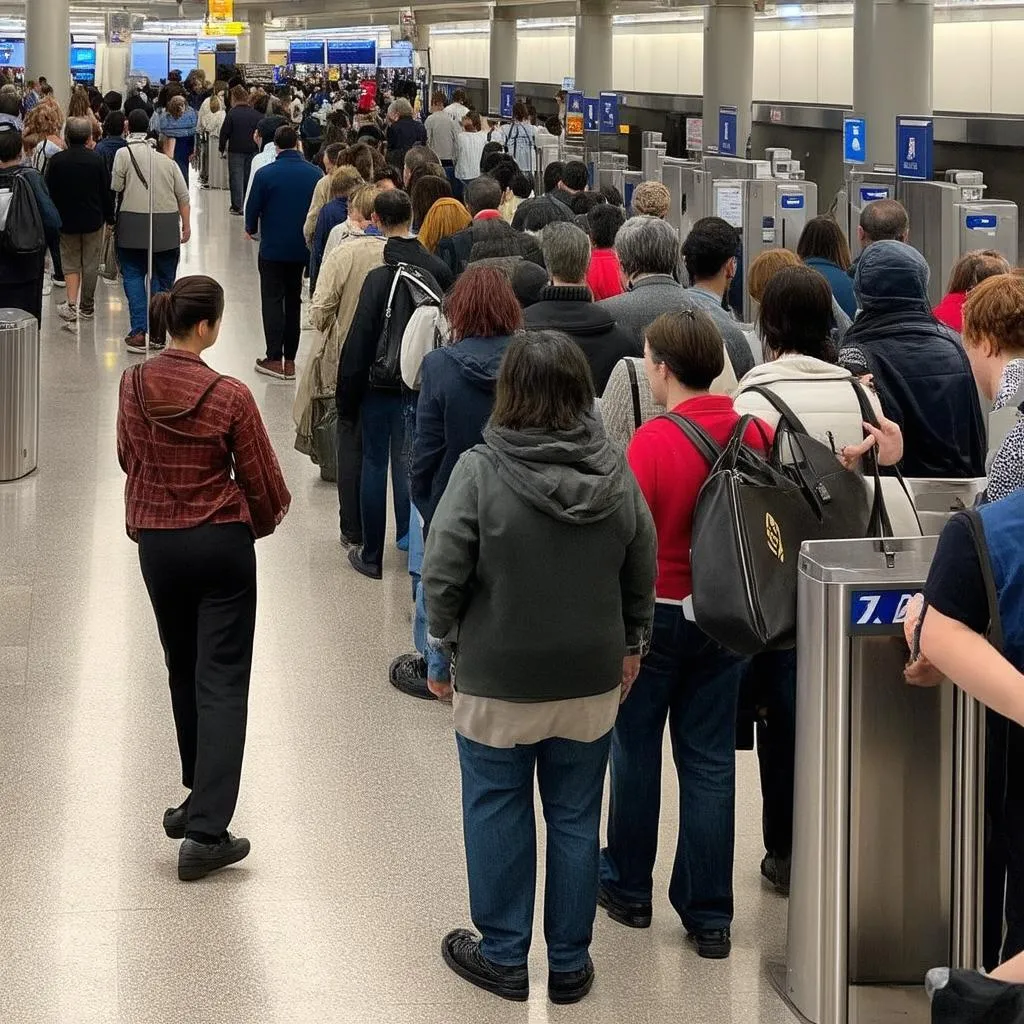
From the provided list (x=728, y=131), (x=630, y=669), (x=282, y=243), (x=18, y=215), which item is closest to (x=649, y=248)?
(x=630, y=669)

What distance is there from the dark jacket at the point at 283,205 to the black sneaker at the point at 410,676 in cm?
539

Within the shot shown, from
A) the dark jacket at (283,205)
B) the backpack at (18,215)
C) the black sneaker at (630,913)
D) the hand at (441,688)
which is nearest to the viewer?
the hand at (441,688)

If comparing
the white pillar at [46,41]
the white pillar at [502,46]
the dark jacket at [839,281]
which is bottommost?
the dark jacket at [839,281]

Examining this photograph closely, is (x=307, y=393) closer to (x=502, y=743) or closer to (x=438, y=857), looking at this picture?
(x=438, y=857)

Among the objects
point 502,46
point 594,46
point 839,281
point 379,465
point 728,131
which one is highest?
point 502,46

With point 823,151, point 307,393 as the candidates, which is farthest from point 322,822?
point 823,151

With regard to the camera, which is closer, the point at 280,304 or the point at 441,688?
the point at 441,688

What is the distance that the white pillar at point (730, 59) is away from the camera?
722 inches

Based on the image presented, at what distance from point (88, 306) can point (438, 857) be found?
1009cm

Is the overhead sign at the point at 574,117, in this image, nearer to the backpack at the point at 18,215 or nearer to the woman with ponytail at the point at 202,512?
the backpack at the point at 18,215

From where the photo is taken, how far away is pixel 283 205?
440 inches

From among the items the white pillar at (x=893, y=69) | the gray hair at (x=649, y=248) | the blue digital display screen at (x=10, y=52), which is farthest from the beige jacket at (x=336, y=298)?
the blue digital display screen at (x=10, y=52)

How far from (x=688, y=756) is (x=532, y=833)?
482mm

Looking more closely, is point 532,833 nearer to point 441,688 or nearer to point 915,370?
point 441,688
